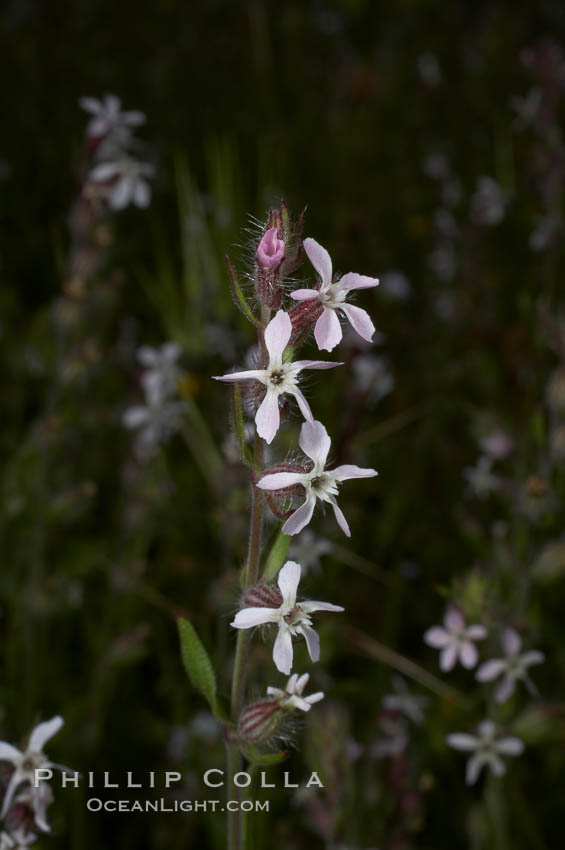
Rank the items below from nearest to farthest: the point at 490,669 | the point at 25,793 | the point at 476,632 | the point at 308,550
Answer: the point at 25,793
the point at 476,632
the point at 490,669
the point at 308,550

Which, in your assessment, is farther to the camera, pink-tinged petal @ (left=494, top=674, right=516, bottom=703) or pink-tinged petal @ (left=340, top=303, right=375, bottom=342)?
pink-tinged petal @ (left=494, top=674, right=516, bottom=703)

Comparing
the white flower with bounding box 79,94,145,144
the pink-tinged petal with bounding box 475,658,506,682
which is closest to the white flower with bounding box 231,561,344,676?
the pink-tinged petal with bounding box 475,658,506,682

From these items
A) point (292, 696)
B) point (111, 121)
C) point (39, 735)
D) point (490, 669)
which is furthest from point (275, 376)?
point (111, 121)

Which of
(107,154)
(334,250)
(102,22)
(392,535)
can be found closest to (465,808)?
(392,535)

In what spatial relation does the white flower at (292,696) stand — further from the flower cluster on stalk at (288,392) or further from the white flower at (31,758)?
the white flower at (31,758)

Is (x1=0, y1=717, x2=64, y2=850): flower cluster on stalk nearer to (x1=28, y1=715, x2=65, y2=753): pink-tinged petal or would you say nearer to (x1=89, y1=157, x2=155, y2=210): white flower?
(x1=28, y1=715, x2=65, y2=753): pink-tinged petal

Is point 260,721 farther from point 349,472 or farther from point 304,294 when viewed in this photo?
point 304,294
